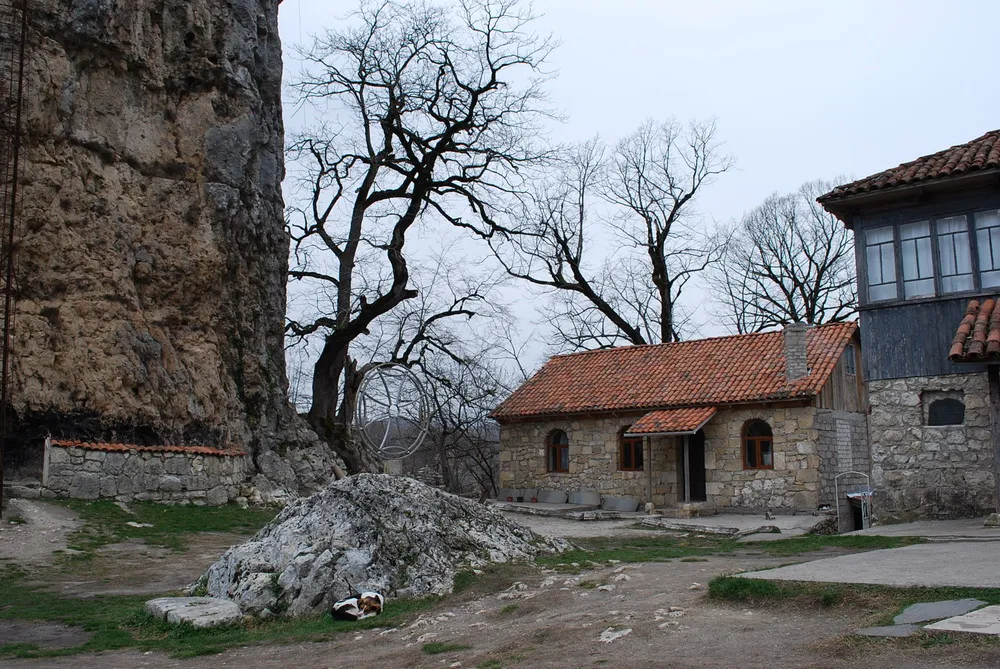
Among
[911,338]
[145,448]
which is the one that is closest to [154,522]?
[145,448]

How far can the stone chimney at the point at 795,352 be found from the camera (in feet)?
68.2

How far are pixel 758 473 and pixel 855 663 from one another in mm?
15945

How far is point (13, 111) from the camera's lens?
54.8ft

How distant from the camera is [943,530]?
41.6ft

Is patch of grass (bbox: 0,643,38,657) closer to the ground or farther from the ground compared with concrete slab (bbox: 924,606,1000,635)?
closer to the ground

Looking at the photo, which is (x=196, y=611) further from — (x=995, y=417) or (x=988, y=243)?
(x=988, y=243)

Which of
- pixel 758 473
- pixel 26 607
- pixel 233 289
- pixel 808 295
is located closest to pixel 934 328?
pixel 758 473

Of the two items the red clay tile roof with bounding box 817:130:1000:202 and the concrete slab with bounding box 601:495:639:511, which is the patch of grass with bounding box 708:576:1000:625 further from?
the concrete slab with bounding box 601:495:639:511

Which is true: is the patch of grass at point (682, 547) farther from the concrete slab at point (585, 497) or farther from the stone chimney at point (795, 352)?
the concrete slab at point (585, 497)

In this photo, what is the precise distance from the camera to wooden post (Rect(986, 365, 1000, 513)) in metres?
13.1

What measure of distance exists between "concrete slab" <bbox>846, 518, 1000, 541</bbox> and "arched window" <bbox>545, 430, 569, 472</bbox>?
11616mm

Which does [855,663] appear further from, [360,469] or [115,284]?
[360,469]

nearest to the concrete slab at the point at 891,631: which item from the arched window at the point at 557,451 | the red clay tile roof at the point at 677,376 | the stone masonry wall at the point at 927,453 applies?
the stone masonry wall at the point at 927,453

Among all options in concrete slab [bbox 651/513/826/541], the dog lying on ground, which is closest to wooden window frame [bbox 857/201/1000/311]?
concrete slab [bbox 651/513/826/541]
